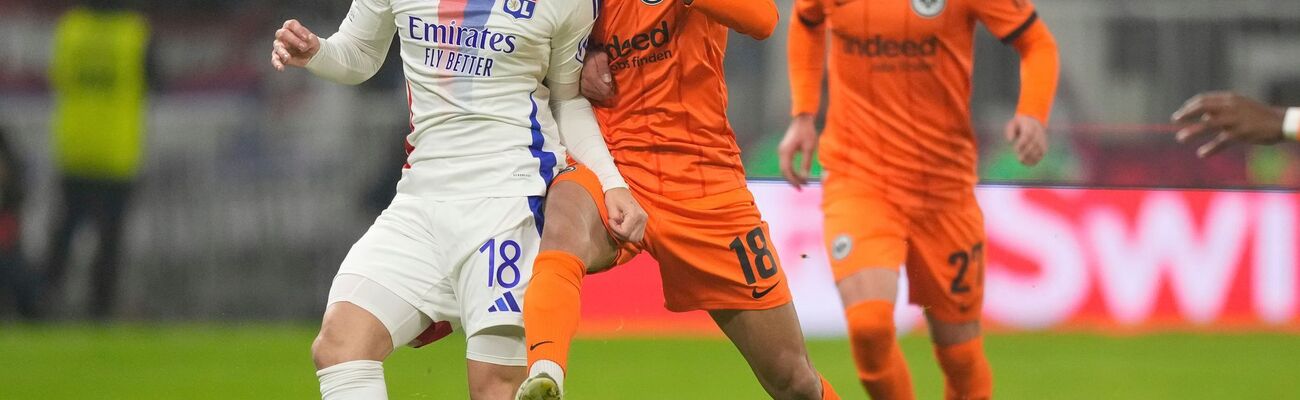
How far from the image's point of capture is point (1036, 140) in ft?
14.0

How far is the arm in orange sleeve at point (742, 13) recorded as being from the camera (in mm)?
3428

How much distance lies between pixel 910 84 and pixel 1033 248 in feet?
8.93

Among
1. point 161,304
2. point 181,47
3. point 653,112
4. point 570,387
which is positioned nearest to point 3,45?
point 181,47

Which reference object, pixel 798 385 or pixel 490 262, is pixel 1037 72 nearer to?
pixel 798 385

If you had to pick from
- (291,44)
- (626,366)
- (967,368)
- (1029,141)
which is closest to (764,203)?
(626,366)

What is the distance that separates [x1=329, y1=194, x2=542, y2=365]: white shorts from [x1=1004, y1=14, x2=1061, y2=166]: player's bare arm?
1.65 m

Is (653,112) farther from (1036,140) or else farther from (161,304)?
(161,304)

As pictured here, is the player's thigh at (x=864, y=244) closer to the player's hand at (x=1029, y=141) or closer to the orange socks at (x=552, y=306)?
the player's hand at (x=1029, y=141)

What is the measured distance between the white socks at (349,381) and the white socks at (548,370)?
0.38m

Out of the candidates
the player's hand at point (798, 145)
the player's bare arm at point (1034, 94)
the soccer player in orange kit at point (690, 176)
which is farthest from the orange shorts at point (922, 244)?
the soccer player in orange kit at point (690, 176)

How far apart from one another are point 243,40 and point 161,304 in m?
1.42

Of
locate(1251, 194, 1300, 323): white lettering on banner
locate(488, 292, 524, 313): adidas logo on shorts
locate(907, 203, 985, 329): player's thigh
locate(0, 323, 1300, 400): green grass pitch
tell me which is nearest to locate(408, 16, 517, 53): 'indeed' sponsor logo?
locate(488, 292, 524, 313): adidas logo on shorts

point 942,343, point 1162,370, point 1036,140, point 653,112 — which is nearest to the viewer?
point 653,112

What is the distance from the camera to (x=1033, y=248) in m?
7.08
